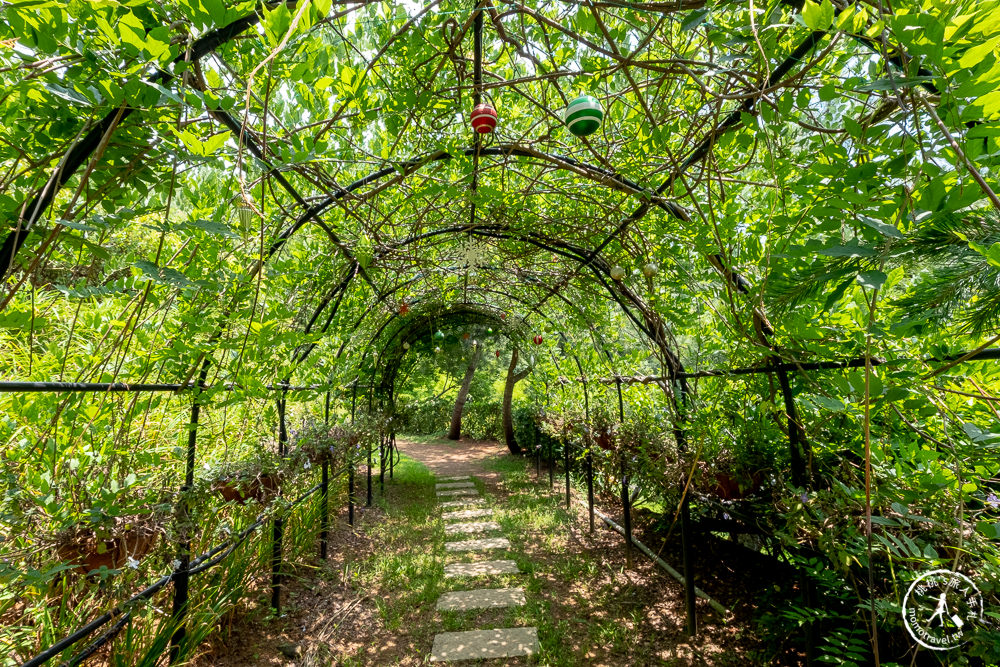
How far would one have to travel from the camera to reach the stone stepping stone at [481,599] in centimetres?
298

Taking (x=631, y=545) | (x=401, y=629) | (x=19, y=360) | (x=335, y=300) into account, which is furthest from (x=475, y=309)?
(x=19, y=360)

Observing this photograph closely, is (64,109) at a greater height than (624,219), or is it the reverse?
(624,219)

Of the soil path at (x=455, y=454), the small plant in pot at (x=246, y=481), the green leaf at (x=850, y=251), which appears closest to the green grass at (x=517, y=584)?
the small plant in pot at (x=246, y=481)

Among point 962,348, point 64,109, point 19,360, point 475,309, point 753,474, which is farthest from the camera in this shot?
point 475,309

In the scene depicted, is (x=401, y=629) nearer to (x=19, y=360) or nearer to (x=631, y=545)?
(x=631, y=545)

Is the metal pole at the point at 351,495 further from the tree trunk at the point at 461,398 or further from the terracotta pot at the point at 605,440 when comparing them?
the tree trunk at the point at 461,398

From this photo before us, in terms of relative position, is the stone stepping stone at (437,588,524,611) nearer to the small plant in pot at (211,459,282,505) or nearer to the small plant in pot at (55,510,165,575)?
the small plant in pot at (211,459,282,505)

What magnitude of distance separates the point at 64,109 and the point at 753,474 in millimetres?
2965

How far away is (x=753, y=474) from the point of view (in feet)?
7.43

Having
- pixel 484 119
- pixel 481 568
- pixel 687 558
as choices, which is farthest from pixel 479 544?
pixel 484 119

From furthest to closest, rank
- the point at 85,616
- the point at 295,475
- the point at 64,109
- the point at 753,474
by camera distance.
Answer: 1. the point at 295,475
2. the point at 753,474
3. the point at 85,616
4. the point at 64,109

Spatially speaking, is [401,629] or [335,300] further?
[335,300]

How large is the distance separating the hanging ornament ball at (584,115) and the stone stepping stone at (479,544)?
12.3ft

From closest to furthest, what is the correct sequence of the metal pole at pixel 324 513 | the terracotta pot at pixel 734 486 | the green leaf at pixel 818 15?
the green leaf at pixel 818 15 < the terracotta pot at pixel 734 486 < the metal pole at pixel 324 513
